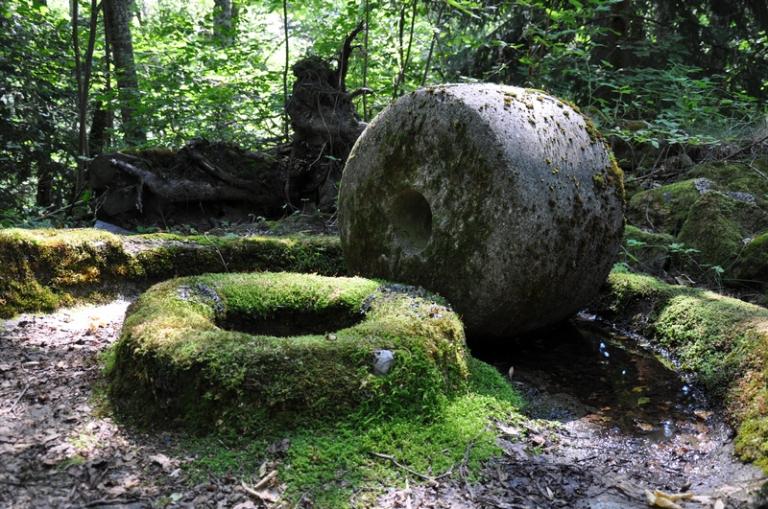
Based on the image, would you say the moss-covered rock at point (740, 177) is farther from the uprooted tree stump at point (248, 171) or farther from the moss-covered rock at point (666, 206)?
the uprooted tree stump at point (248, 171)

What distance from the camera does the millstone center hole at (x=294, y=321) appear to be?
14.7ft

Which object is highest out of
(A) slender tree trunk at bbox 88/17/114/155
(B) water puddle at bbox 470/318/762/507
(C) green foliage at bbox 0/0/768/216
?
(C) green foliage at bbox 0/0/768/216

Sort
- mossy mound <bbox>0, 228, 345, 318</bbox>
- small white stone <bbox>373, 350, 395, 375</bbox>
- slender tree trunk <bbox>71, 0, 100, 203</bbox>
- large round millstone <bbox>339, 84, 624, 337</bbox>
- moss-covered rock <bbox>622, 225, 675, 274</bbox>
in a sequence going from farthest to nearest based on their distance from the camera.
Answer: slender tree trunk <bbox>71, 0, 100, 203</bbox>
moss-covered rock <bbox>622, 225, 675, 274</bbox>
mossy mound <bbox>0, 228, 345, 318</bbox>
large round millstone <bbox>339, 84, 624, 337</bbox>
small white stone <bbox>373, 350, 395, 375</bbox>

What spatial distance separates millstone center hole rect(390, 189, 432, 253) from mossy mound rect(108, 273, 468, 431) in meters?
0.96

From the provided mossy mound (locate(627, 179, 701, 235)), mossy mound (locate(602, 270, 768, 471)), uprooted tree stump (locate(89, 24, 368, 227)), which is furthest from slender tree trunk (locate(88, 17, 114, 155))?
mossy mound (locate(602, 270, 768, 471))

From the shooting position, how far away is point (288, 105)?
9250 millimetres

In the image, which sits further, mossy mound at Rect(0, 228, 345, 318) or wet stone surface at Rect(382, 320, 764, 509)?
mossy mound at Rect(0, 228, 345, 318)

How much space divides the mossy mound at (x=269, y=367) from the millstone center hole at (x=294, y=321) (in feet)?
0.80

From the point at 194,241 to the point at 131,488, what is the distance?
370 centimetres

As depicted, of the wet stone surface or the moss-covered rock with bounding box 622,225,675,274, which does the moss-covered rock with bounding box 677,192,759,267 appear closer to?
the moss-covered rock with bounding box 622,225,675,274

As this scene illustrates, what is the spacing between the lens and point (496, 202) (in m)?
4.44

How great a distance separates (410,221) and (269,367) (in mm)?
2424

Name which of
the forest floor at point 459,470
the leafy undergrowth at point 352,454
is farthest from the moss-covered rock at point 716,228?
the leafy undergrowth at point 352,454

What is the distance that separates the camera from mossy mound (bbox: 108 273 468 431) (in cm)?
319
